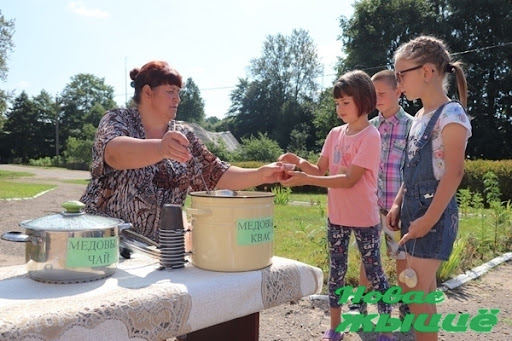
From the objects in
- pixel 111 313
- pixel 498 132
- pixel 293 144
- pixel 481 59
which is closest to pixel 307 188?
pixel 498 132

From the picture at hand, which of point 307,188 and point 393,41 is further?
point 393,41

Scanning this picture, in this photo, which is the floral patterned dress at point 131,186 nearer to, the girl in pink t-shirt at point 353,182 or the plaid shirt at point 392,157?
the girl in pink t-shirt at point 353,182

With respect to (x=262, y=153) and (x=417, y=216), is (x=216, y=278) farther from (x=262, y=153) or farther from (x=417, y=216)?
(x=262, y=153)

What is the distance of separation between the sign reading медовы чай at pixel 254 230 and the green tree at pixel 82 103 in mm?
54250

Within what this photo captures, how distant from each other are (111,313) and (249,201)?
48 cm

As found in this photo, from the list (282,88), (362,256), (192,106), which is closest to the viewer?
(362,256)

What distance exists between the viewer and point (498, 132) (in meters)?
23.4

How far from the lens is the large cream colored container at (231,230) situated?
1264 millimetres

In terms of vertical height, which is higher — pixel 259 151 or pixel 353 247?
pixel 259 151

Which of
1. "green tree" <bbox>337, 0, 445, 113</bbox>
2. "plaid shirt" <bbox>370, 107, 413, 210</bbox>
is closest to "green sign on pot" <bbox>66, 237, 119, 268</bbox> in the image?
"plaid shirt" <bbox>370, 107, 413, 210</bbox>

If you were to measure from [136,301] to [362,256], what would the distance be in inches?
66.4

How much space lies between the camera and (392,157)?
2.99 m

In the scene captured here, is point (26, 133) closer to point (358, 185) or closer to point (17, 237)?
point (358, 185)

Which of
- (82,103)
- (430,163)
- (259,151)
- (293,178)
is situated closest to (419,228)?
(430,163)
